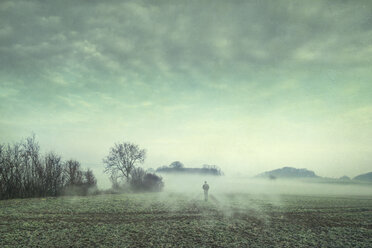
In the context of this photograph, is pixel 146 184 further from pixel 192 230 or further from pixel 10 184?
pixel 192 230

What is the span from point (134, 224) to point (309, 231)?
48.3 feet

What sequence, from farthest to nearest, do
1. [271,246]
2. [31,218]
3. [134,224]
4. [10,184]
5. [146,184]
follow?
[146,184], [10,184], [31,218], [134,224], [271,246]

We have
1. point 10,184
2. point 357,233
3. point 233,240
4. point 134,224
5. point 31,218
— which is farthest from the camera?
point 10,184

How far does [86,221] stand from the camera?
2064 centimetres

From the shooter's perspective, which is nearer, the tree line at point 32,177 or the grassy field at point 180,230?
the grassy field at point 180,230

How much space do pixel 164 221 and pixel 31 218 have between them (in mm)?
13406

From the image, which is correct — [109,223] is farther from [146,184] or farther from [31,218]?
[146,184]

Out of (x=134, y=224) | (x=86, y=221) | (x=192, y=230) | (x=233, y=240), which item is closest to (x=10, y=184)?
(x=86, y=221)

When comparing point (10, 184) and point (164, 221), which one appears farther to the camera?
point (10, 184)

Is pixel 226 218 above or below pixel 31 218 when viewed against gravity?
below

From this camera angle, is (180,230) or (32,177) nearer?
(180,230)

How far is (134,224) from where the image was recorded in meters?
19.4

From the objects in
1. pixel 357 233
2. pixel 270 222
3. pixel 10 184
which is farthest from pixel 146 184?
pixel 357 233

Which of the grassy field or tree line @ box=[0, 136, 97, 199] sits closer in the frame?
the grassy field
